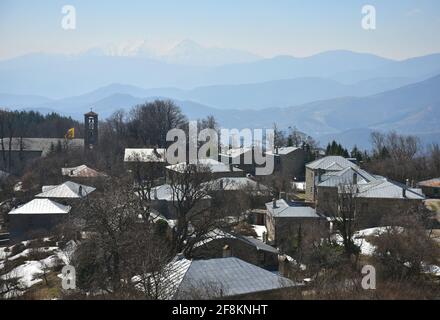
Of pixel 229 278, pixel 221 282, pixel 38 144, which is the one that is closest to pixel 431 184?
pixel 229 278

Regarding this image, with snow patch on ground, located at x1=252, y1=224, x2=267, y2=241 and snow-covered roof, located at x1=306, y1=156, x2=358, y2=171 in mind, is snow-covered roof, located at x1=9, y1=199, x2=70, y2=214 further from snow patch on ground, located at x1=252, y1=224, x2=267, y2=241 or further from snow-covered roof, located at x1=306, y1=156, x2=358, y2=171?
snow-covered roof, located at x1=306, y1=156, x2=358, y2=171

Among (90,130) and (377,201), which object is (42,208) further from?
(90,130)

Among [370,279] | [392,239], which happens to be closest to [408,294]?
[370,279]

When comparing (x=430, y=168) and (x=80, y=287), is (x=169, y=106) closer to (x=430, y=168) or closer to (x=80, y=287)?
(x=430, y=168)

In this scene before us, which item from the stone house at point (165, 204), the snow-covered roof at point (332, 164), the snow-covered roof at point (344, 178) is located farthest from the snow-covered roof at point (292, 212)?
the snow-covered roof at point (332, 164)

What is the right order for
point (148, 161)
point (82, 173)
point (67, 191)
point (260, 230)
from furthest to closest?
point (148, 161)
point (82, 173)
point (67, 191)
point (260, 230)

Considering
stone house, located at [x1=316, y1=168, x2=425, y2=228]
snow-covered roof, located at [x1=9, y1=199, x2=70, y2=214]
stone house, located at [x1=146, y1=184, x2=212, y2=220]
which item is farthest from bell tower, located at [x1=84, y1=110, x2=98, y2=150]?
stone house, located at [x1=316, y1=168, x2=425, y2=228]
